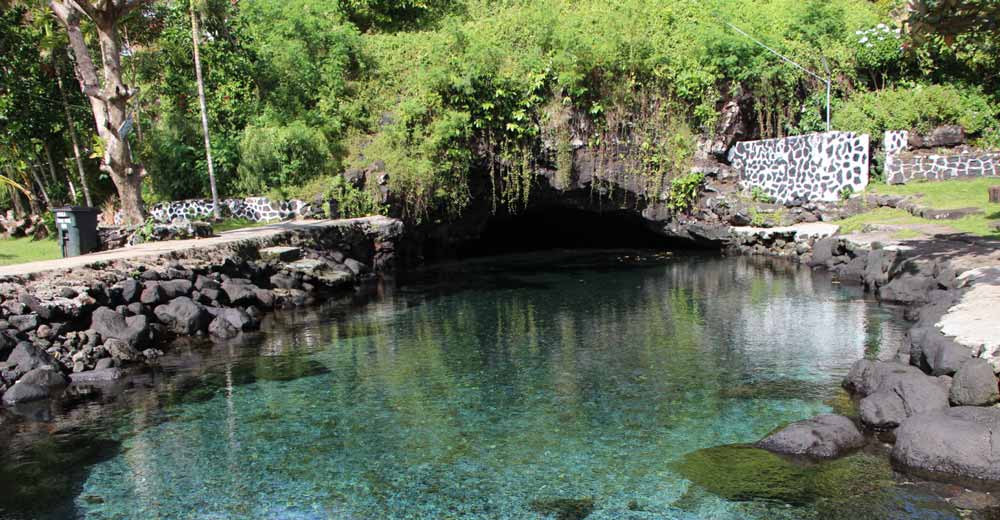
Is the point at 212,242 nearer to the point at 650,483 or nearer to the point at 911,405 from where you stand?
the point at 650,483

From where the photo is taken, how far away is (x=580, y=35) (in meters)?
26.0

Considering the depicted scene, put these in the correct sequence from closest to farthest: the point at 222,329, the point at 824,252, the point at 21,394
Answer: the point at 21,394
the point at 222,329
the point at 824,252

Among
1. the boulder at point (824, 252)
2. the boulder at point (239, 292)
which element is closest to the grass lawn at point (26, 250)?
the boulder at point (239, 292)

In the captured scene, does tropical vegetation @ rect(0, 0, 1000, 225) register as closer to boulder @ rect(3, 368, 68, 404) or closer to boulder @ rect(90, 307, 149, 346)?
boulder @ rect(90, 307, 149, 346)

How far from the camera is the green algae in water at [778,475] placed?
6.89m

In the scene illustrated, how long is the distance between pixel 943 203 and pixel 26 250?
79.4 feet

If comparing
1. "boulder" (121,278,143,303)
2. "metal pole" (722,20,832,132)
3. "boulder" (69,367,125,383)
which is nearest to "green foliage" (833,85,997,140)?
"metal pole" (722,20,832,132)

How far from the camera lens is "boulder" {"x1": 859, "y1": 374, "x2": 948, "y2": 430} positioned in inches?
319

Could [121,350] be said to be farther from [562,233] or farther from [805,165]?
[562,233]

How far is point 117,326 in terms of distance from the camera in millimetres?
13180

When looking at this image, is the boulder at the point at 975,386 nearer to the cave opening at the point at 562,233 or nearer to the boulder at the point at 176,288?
the boulder at the point at 176,288

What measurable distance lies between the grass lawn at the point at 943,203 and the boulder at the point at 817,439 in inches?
447

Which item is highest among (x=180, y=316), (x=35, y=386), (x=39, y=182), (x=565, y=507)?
(x=39, y=182)

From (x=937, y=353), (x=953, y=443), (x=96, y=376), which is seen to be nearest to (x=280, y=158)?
(x=96, y=376)
